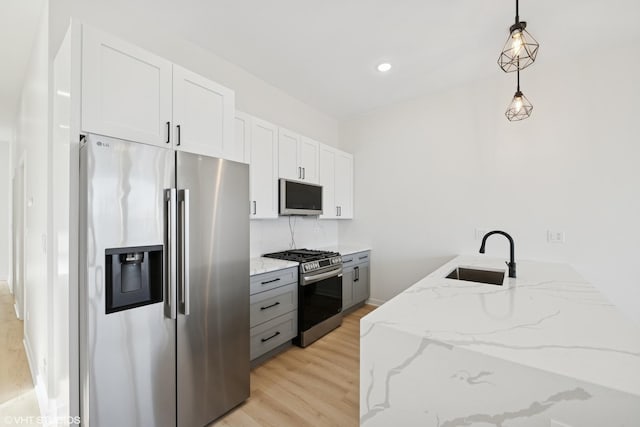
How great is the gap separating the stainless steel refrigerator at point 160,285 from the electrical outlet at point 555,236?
3007 mm

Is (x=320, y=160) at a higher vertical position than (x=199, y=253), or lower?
higher

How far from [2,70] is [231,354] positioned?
142 inches

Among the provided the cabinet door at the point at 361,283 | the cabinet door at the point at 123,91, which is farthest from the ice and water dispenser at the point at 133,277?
the cabinet door at the point at 361,283

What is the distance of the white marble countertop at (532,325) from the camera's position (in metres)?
0.79

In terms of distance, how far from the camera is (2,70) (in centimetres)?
280

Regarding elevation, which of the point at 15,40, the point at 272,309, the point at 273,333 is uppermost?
the point at 15,40

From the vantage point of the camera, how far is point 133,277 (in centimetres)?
148

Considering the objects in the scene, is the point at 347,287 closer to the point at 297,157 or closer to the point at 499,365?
the point at 297,157

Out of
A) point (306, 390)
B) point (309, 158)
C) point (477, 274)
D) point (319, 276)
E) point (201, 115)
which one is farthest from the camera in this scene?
point (309, 158)

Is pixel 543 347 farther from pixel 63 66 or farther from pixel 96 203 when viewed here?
pixel 63 66

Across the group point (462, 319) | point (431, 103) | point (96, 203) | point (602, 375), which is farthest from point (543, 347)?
point (431, 103)

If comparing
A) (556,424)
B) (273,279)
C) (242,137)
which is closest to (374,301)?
(273,279)

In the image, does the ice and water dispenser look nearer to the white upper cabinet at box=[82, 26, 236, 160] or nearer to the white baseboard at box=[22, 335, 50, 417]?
the white upper cabinet at box=[82, 26, 236, 160]

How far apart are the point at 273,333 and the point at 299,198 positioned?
1.49m
